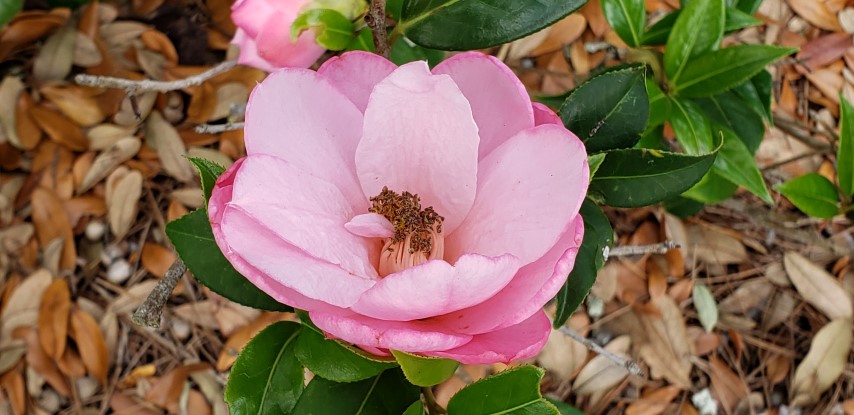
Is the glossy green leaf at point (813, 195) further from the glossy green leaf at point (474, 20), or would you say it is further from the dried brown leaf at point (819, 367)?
the glossy green leaf at point (474, 20)

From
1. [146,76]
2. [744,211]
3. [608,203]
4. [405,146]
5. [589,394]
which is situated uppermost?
[405,146]

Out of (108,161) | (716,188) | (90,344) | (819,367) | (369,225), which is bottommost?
(819,367)

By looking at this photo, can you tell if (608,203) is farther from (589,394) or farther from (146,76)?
(146,76)

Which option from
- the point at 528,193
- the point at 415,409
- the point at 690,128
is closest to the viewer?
the point at 528,193

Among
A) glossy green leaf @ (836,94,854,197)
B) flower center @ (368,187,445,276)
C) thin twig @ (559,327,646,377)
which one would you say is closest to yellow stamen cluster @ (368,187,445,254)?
flower center @ (368,187,445,276)

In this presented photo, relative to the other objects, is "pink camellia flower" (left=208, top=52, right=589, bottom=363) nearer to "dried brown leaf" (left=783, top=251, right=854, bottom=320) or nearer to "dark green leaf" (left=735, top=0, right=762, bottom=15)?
"dark green leaf" (left=735, top=0, right=762, bottom=15)

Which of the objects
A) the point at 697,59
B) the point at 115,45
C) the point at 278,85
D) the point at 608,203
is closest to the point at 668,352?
the point at 697,59

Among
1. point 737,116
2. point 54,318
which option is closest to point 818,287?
point 737,116

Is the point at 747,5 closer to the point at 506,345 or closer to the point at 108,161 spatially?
the point at 506,345
